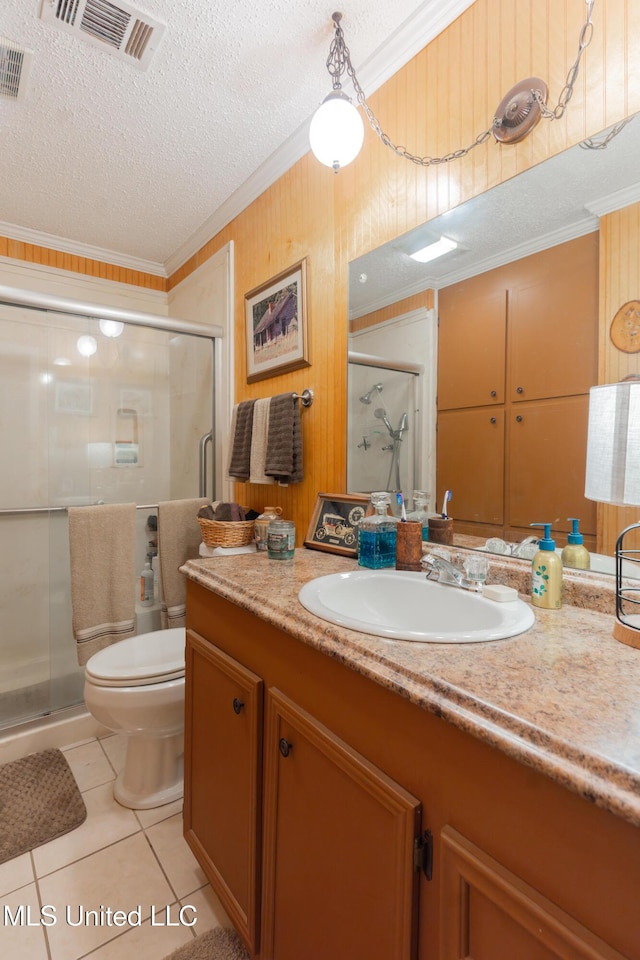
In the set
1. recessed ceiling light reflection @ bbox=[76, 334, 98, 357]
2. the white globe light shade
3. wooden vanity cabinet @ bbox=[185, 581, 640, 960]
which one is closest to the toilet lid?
wooden vanity cabinet @ bbox=[185, 581, 640, 960]

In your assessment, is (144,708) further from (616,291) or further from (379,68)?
(379,68)

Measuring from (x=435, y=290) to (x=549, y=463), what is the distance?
58 centimetres

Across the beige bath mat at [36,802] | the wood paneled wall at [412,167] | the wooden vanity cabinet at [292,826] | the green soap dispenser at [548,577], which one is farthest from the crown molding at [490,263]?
the beige bath mat at [36,802]

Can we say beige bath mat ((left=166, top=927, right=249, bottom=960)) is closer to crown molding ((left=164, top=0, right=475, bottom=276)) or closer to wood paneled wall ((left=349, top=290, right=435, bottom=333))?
wood paneled wall ((left=349, top=290, right=435, bottom=333))

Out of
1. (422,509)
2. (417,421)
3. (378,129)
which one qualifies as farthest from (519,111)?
(422,509)

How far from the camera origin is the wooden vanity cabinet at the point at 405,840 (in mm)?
450

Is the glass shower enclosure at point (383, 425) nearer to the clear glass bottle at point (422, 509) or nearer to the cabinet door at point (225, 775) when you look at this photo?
the clear glass bottle at point (422, 509)

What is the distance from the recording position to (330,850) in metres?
0.75

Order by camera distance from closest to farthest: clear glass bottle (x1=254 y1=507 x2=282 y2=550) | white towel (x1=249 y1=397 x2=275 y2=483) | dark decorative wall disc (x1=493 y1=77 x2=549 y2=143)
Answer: dark decorative wall disc (x1=493 y1=77 x2=549 y2=143) → clear glass bottle (x1=254 y1=507 x2=282 y2=550) → white towel (x1=249 y1=397 x2=275 y2=483)

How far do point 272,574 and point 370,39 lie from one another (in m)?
1.60

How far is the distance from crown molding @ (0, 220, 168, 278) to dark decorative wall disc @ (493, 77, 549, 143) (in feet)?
7.66

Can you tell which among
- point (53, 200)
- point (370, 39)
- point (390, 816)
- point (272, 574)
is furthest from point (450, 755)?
point (53, 200)

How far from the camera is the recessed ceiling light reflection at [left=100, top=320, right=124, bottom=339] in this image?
79.6 inches

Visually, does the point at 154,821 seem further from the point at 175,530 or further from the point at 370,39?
the point at 370,39
